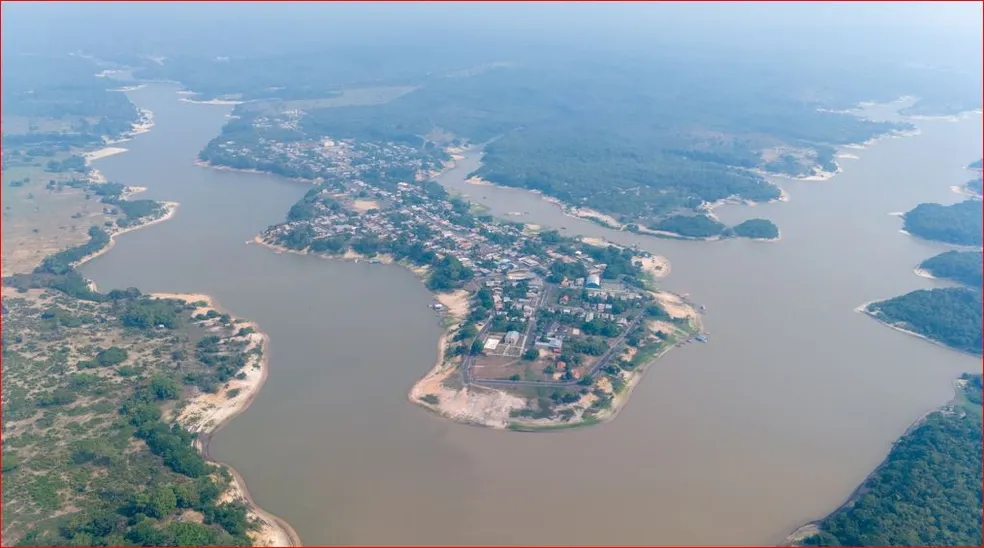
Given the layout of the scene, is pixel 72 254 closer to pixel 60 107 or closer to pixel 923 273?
pixel 60 107

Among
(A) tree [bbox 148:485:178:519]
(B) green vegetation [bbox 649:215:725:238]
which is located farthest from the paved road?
(B) green vegetation [bbox 649:215:725:238]

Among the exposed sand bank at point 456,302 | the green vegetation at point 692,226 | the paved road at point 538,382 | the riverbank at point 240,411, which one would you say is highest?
the green vegetation at point 692,226

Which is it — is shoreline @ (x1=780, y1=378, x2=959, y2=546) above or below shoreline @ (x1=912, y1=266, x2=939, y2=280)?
below

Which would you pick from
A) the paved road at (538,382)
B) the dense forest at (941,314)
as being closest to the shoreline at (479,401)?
the paved road at (538,382)

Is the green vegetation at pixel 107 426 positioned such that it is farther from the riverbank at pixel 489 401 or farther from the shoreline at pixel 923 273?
the shoreline at pixel 923 273

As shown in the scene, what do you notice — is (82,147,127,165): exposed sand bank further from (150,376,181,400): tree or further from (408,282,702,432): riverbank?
(408,282,702,432): riverbank

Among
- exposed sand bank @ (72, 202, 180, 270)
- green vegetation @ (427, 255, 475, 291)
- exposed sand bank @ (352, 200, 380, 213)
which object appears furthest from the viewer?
exposed sand bank @ (352, 200, 380, 213)
